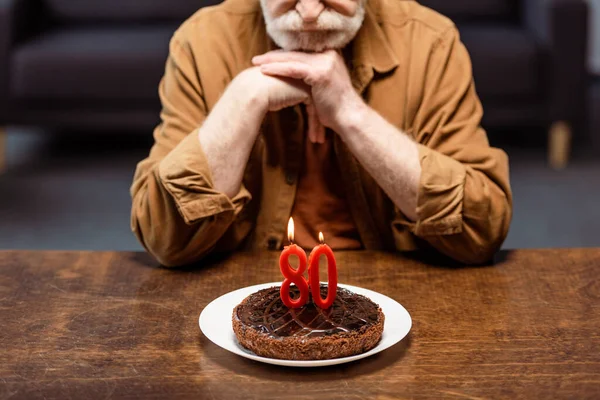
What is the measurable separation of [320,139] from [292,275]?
66 centimetres

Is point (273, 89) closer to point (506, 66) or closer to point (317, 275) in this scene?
point (317, 275)

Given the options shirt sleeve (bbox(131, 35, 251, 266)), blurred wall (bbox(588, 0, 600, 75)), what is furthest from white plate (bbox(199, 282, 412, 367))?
blurred wall (bbox(588, 0, 600, 75))

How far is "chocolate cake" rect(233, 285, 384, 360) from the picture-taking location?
1.15 meters

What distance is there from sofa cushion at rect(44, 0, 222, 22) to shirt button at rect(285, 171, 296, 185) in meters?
3.23

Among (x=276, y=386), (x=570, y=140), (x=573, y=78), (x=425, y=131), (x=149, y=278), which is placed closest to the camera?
(x=276, y=386)

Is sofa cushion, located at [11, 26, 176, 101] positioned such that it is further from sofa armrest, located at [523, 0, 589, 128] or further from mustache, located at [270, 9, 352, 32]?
mustache, located at [270, 9, 352, 32]

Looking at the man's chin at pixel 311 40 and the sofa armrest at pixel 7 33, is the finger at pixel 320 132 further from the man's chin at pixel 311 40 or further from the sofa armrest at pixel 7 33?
the sofa armrest at pixel 7 33

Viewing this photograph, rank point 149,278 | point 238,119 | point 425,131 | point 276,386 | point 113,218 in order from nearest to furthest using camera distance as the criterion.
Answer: point 276,386 → point 149,278 → point 238,119 → point 425,131 → point 113,218

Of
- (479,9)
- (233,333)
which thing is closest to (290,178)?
(233,333)

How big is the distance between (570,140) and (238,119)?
3471 mm

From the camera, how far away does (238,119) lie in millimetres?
1665

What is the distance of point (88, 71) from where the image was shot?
4.50 meters

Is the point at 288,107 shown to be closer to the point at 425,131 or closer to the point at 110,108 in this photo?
the point at 425,131

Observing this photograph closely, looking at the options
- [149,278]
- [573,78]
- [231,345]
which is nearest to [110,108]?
[573,78]
